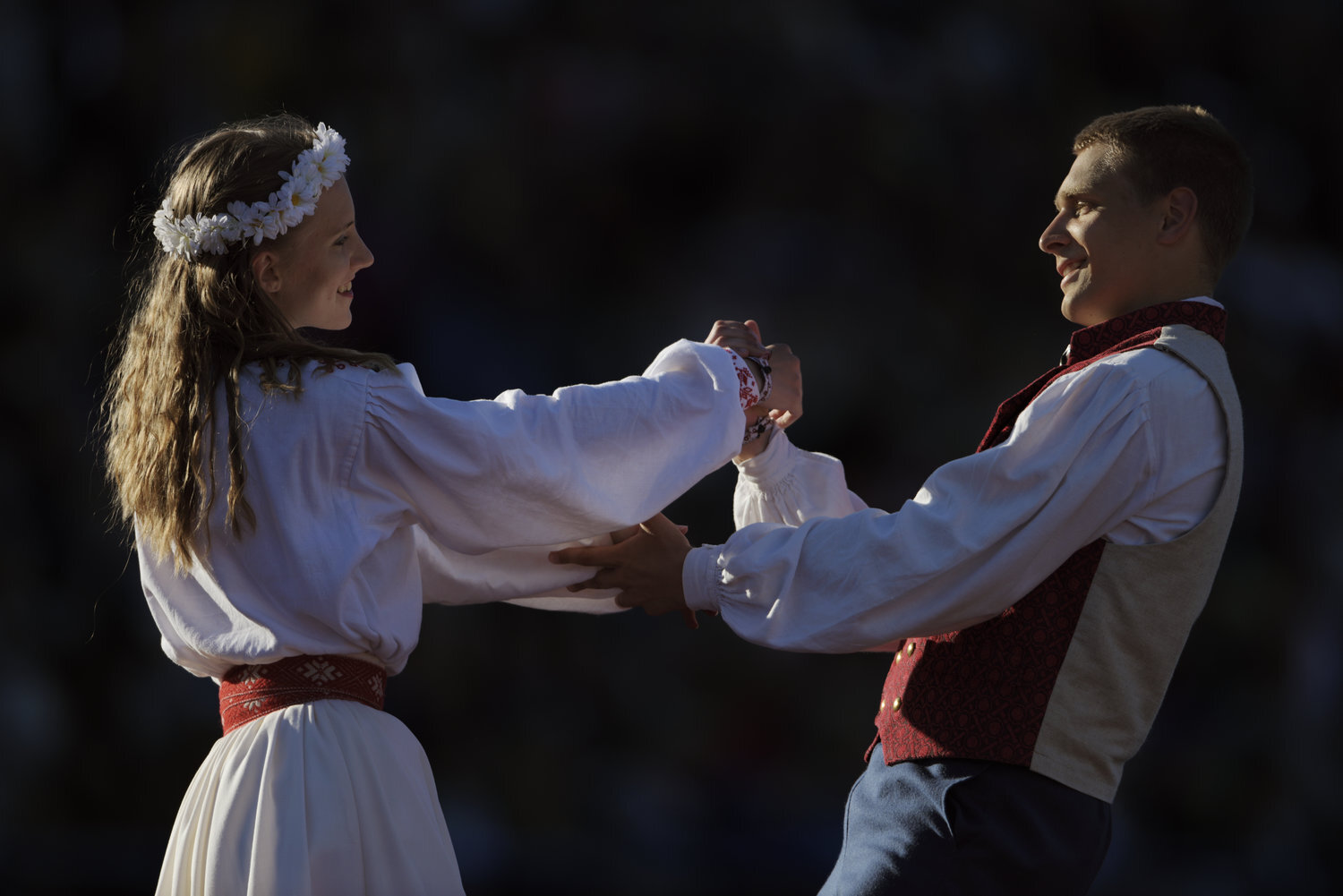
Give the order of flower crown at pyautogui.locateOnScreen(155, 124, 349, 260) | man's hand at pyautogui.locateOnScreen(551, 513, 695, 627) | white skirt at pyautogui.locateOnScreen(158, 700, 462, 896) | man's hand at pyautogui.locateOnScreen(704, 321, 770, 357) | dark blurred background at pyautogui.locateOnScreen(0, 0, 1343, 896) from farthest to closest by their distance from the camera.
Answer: dark blurred background at pyautogui.locateOnScreen(0, 0, 1343, 896) < man's hand at pyautogui.locateOnScreen(704, 321, 770, 357) < man's hand at pyautogui.locateOnScreen(551, 513, 695, 627) < flower crown at pyautogui.locateOnScreen(155, 124, 349, 260) < white skirt at pyautogui.locateOnScreen(158, 700, 462, 896)

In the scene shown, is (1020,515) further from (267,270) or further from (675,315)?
(675,315)

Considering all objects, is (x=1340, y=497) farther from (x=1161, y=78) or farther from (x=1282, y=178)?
(x=1161, y=78)

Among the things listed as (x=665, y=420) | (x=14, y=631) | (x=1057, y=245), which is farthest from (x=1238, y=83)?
(x=14, y=631)

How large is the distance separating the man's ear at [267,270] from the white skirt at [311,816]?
0.52 metres

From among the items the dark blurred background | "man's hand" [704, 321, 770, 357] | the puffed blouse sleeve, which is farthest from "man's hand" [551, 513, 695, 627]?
the dark blurred background

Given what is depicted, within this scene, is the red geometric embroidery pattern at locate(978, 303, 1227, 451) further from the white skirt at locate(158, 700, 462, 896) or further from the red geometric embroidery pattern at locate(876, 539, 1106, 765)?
the white skirt at locate(158, 700, 462, 896)

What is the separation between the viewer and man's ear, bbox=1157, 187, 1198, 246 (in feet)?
5.74

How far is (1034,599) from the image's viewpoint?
1.61m

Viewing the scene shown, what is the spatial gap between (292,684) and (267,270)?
0.51 metres

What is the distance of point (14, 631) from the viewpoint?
3.71m

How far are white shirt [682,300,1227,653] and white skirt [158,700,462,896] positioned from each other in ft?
1.58

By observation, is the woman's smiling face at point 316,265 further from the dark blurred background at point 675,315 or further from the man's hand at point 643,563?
the dark blurred background at point 675,315

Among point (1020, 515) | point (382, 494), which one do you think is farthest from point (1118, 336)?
point (382, 494)

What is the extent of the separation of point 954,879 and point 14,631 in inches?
119
